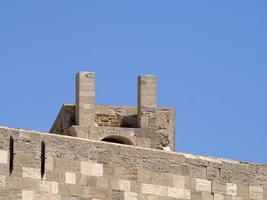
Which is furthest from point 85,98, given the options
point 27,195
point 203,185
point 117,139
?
point 27,195

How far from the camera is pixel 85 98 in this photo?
200ft

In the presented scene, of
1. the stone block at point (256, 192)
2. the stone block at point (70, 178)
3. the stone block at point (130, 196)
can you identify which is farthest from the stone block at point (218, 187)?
the stone block at point (70, 178)

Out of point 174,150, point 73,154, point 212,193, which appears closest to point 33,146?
point 73,154

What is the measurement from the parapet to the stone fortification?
13.4 inches

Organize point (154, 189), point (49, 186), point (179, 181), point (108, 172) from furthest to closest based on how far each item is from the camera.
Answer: point (179, 181) → point (154, 189) → point (108, 172) → point (49, 186)

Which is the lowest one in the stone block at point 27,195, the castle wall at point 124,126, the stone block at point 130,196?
the stone block at point 27,195

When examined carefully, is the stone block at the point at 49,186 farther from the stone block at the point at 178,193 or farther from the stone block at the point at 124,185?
the stone block at the point at 178,193

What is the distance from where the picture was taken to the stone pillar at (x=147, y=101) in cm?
6181

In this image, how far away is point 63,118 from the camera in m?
61.7

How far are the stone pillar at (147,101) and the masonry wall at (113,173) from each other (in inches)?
210

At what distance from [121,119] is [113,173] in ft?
25.3

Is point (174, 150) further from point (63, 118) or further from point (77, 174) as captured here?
point (77, 174)

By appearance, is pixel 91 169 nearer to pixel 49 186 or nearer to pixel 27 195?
pixel 49 186

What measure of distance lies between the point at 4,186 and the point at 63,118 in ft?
30.3
